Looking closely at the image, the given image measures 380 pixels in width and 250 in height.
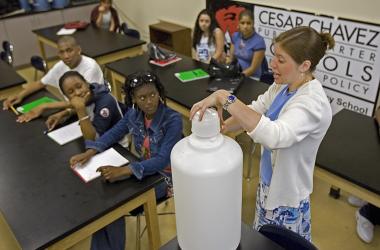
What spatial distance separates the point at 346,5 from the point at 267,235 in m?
2.69

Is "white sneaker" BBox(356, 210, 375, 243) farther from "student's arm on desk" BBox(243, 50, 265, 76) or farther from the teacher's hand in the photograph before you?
the teacher's hand

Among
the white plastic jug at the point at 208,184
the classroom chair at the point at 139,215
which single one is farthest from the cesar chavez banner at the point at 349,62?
the white plastic jug at the point at 208,184

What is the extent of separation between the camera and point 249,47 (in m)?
3.31

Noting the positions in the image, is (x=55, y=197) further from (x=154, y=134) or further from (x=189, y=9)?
(x=189, y=9)

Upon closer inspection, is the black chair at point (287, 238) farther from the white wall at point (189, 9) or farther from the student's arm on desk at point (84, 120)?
the white wall at point (189, 9)

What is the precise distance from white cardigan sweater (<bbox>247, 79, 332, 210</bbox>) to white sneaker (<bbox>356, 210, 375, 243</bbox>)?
3.68 ft

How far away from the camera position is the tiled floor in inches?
86.7

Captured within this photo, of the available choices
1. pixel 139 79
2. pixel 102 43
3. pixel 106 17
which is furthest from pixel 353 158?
pixel 106 17

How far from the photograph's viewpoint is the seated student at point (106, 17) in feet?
16.2

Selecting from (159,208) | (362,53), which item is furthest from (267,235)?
(362,53)

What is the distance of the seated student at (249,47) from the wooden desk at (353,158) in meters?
1.30

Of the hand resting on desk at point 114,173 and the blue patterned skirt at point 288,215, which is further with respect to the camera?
the hand resting on desk at point 114,173

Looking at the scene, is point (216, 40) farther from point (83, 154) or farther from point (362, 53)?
point (83, 154)

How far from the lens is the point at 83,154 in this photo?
177 centimetres
